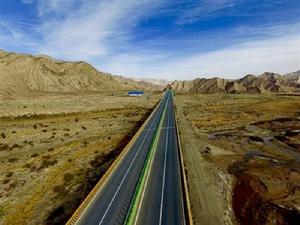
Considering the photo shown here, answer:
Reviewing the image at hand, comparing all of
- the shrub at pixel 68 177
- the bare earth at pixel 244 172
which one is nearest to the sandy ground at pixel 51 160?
the shrub at pixel 68 177

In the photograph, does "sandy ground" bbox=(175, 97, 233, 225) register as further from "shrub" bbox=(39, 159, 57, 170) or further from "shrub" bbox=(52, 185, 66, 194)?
"shrub" bbox=(39, 159, 57, 170)

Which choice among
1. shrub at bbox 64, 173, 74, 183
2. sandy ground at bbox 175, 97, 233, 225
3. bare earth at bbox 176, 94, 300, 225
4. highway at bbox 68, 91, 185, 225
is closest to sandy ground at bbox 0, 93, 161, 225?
shrub at bbox 64, 173, 74, 183

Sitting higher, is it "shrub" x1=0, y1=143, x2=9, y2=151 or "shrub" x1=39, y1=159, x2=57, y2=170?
"shrub" x1=0, y1=143, x2=9, y2=151

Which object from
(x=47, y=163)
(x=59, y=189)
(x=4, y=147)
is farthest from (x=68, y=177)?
(x=4, y=147)

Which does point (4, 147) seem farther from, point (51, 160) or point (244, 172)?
point (244, 172)

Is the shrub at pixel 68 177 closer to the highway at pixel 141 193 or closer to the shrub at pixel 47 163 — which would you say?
the shrub at pixel 47 163

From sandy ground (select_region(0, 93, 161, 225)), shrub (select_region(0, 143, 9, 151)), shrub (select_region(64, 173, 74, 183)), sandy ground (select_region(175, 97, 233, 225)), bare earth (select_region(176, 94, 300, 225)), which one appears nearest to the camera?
sandy ground (select_region(175, 97, 233, 225))
